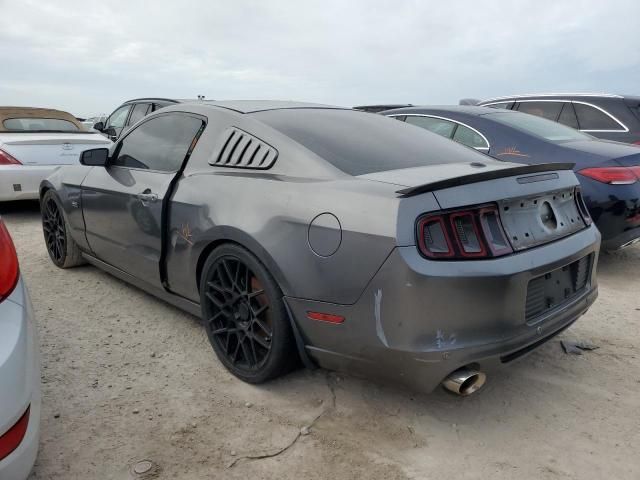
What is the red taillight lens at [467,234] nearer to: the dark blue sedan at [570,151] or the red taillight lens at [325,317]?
the red taillight lens at [325,317]

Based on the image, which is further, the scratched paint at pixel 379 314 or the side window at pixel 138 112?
A: the side window at pixel 138 112

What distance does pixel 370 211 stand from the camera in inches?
82.0

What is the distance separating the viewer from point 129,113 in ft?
29.4

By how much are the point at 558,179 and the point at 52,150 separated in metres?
5.71

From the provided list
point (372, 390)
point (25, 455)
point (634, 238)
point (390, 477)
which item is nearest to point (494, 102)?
point (634, 238)

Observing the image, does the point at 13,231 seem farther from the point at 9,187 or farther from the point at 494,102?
the point at 494,102

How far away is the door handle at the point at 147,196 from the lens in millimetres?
3095

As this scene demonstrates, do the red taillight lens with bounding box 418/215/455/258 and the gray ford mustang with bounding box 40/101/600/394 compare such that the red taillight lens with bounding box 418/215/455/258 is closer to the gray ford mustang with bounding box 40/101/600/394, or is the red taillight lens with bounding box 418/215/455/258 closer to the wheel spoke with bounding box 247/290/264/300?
the gray ford mustang with bounding box 40/101/600/394

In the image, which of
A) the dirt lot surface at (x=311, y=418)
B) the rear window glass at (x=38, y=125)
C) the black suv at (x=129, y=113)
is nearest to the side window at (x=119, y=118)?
the black suv at (x=129, y=113)

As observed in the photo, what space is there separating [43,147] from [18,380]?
209 inches

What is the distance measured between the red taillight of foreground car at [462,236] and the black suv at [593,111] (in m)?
5.19

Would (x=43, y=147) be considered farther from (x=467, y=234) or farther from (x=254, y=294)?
(x=467, y=234)

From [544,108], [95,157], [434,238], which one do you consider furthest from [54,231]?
[544,108]

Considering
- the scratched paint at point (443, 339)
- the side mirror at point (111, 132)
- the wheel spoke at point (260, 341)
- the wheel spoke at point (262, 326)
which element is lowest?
the wheel spoke at point (260, 341)
